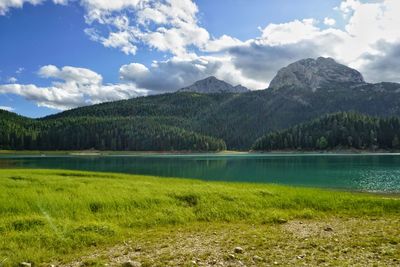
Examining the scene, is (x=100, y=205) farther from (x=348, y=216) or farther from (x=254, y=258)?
(x=348, y=216)

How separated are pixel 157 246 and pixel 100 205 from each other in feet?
29.0

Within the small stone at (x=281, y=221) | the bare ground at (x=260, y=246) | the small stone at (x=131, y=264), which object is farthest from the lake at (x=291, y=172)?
the small stone at (x=131, y=264)

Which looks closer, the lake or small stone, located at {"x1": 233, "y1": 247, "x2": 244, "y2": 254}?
small stone, located at {"x1": 233, "y1": 247, "x2": 244, "y2": 254}

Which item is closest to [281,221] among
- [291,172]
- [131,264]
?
[131,264]

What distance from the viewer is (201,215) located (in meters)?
26.9

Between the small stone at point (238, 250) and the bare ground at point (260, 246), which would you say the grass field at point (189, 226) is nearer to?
the bare ground at point (260, 246)

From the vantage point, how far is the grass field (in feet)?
56.0

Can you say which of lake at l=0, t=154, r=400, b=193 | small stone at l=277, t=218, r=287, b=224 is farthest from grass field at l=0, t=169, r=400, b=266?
lake at l=0, t=154, r=400, b=193

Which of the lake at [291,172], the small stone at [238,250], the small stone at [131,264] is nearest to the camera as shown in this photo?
the small stone at [131,264]

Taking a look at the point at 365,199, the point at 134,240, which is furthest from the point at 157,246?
the point at 365,199

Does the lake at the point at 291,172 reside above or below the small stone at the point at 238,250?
below

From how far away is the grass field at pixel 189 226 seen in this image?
1706cm

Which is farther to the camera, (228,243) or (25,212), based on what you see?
(25,212)

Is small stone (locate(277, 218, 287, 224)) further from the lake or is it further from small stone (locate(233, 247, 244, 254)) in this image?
the lake
